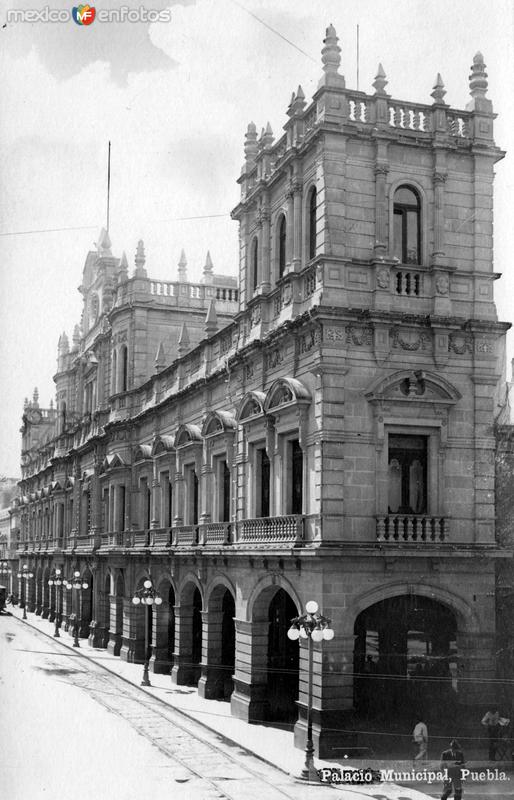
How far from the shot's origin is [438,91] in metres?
23.6

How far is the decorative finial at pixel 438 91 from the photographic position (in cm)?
2356

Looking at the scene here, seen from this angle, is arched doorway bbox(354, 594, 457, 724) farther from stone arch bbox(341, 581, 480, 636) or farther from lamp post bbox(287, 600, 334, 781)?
lamp post bbox(287, 600, 334, 781)

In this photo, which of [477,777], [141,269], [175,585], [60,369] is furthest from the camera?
[60,369]

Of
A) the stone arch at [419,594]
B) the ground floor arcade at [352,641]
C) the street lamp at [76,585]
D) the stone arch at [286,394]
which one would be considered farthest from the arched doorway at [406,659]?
the street lamp at [76,585]

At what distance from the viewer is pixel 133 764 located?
813 inches

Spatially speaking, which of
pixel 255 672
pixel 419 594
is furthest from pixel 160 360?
pixel 419 594

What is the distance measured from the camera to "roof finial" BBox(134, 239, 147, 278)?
136 feet

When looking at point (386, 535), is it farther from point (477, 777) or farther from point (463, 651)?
point (477, 777)

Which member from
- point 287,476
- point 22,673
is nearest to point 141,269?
point 22,673

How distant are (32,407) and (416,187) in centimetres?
5958

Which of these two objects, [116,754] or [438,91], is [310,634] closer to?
[116,754]

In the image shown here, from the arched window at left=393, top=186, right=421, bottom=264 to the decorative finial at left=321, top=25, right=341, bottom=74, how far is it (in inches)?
126

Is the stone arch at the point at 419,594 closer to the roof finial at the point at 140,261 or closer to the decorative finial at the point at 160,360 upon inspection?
the decorative finial at the point at 160,360

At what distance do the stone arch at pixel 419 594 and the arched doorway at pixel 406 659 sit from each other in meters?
0.68
